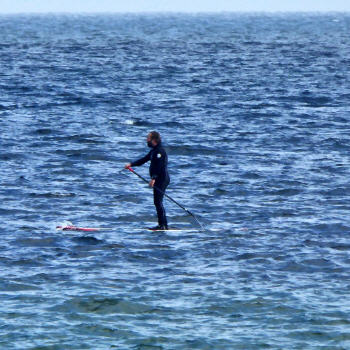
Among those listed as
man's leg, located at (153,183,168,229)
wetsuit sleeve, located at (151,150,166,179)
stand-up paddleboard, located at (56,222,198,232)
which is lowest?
stand-up paddleboard, located at (56,222,198,232)

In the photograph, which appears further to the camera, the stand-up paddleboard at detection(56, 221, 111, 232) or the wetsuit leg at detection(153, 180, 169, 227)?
the wetsuit leg at detection(153, 180, 169, 227)

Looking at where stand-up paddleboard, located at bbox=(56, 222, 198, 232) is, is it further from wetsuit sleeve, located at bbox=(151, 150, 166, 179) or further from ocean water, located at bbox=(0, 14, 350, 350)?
wetsuit sleeve, located at bbox=(151, 150, 166, 179)

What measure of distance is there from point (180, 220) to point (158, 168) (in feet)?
7.62

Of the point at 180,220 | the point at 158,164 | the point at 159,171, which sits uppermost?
the point at 158,164

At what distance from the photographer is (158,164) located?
83.0 ft

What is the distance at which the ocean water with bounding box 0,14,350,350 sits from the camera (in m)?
18.1

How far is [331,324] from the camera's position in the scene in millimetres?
18078

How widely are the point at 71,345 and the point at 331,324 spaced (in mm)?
4726

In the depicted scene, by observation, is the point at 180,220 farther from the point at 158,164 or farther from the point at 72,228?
the point at 72,228

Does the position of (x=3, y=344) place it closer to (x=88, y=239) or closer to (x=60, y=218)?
(x=88, y=239)

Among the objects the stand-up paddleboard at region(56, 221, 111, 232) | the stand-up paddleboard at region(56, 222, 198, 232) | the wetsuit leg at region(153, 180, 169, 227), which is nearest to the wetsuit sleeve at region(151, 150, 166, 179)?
the wetsuit leg at region(153, 180, 169, 227)

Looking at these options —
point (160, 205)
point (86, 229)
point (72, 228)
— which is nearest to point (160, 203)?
point (160, 205)

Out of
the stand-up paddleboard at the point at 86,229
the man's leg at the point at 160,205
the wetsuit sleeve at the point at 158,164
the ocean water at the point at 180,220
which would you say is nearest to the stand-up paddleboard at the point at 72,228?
the stand-up paddleboard at the point at 86,229

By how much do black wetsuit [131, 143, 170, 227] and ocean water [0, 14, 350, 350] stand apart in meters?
0.64
